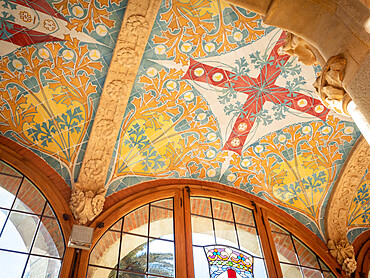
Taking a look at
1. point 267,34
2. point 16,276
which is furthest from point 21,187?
point 267,34

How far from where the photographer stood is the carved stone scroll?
4406 mm

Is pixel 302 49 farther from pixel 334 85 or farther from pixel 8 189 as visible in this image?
pixel 8 189

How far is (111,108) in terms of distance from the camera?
491 centimetres

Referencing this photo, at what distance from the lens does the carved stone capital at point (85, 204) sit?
4.54 m

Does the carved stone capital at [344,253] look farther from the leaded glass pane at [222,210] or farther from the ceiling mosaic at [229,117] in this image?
the leaded glass pane at [222,210]

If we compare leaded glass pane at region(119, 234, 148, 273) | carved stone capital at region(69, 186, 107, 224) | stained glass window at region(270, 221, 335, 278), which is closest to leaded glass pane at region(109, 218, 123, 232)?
leaded glass pane at region(119, 234, 148, 273)

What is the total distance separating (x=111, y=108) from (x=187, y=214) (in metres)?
1.85

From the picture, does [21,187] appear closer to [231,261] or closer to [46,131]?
[46,131]

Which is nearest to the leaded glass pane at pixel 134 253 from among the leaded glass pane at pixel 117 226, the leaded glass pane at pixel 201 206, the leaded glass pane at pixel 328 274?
the leaded glass pane at pixel 117 226

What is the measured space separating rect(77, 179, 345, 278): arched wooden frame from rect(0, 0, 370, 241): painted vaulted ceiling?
0.14 metres

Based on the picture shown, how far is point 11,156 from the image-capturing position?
4684 mm

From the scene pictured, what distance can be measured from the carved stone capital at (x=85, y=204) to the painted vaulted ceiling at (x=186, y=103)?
1.01ft

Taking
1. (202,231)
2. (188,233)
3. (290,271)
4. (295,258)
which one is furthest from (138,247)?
(295,258)

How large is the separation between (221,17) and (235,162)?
2.25 metres
